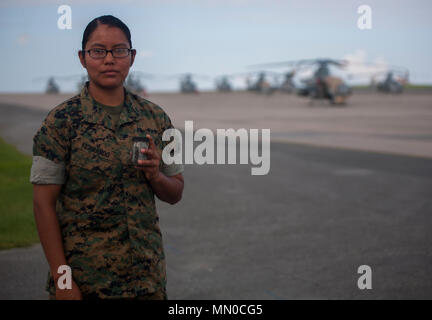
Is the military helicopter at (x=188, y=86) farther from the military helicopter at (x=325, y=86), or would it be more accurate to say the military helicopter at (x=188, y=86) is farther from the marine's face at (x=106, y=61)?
the marine's face at (x=106, y=61)

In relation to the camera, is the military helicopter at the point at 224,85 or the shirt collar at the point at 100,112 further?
the military helicopter at the point at 224,85

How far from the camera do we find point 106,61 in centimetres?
260

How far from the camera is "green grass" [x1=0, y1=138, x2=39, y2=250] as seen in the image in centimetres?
702

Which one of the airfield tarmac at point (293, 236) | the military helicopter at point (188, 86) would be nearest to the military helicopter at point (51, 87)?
the military helicopter at point (188, 86)

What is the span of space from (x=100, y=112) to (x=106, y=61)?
0.82 feet

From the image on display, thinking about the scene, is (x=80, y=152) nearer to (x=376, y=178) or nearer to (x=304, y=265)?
(x=304, y=265)

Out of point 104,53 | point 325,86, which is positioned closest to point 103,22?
point 104,53

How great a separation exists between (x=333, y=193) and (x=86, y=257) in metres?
7.93

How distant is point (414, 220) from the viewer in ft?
26.1

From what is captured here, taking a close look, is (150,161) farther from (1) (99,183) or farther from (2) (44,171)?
(2) (44,171)

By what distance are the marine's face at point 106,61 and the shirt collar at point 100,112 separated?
3.6 inches

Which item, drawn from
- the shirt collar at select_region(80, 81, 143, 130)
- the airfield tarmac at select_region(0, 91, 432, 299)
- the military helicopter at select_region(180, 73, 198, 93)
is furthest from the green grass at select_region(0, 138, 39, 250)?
the military helicopter at select_region(180, 73, 198, 93)

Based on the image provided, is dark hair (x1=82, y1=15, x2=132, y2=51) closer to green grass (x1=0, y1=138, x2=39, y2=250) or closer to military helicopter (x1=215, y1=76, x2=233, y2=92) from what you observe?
A: green grass (x1=0, y1=138, x2=39, y2=250)

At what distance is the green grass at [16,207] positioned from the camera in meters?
7.02
